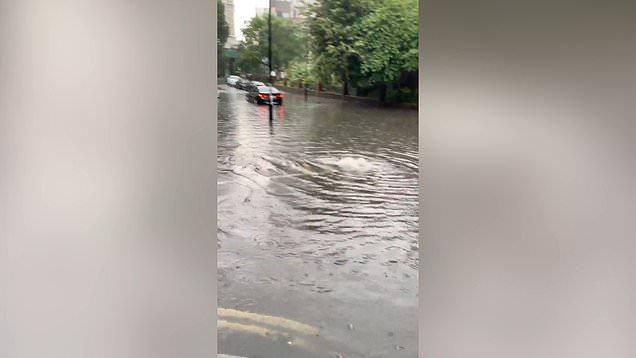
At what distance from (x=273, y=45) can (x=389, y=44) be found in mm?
899

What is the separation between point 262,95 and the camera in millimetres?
4598

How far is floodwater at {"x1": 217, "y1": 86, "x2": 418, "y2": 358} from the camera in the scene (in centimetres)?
445

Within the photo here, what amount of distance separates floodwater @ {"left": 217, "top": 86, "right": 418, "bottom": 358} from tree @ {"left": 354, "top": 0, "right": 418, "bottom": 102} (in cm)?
28

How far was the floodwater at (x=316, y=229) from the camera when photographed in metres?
4.45

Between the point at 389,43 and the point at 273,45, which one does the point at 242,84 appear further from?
the point at 389,43

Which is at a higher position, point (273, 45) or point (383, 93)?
point (273, 45)
